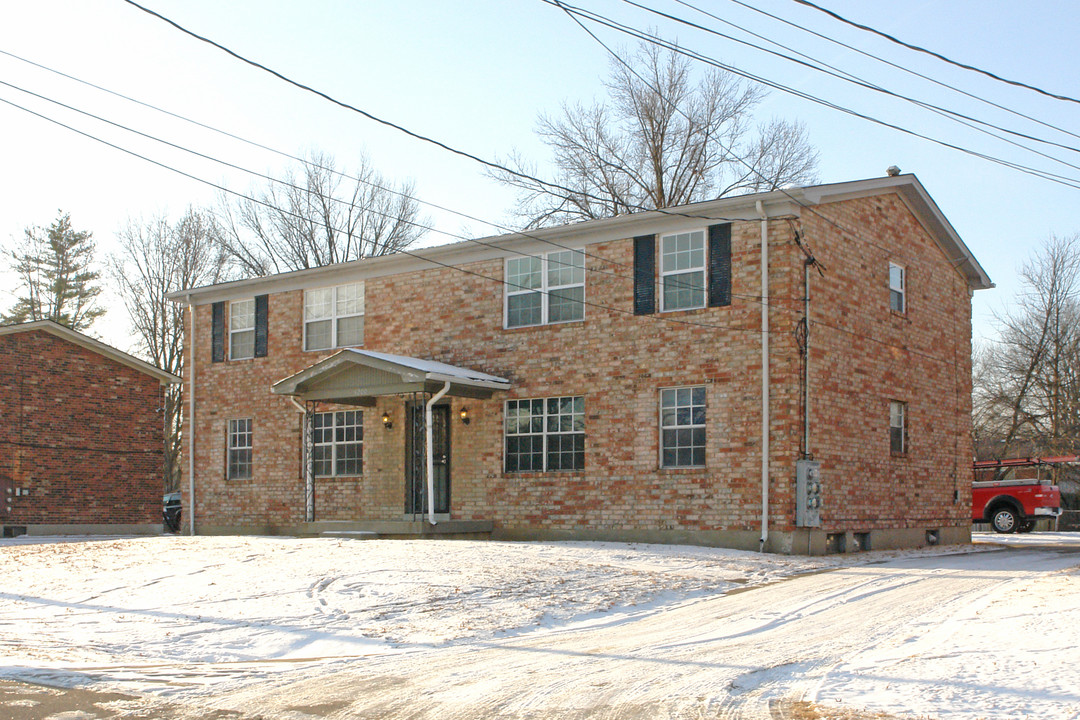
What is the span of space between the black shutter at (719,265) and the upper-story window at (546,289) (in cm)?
253

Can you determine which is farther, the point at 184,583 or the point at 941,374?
the point at 941,374

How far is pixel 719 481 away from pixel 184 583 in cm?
846

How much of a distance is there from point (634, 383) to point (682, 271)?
208 centimetres

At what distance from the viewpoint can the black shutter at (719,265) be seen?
56.8 feet

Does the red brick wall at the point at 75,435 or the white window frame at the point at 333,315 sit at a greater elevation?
the white window frame at the point at 333,315

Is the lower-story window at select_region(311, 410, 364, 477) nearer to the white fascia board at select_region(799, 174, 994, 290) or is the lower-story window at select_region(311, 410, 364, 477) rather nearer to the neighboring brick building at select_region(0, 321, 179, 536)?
the neighboring brick building at select_region(0, 321, 179, 536)

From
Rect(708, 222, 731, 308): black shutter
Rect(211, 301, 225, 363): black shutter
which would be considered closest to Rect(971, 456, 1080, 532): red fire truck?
Rect(708, 222, 731, 308): black shutter

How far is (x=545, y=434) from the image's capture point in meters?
19.1

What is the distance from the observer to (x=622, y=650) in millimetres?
8453

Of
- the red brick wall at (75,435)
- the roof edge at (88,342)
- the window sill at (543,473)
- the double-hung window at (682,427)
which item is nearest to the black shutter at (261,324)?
the roof edge at (88,342)

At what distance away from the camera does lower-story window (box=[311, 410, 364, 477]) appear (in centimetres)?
2138

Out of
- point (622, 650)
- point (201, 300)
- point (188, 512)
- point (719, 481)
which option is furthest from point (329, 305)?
point (622, 650)

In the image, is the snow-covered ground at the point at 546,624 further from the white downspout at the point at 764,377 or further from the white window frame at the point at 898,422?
the white window frame at the point at 898,422

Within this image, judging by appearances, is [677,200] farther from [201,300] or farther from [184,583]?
[184,583]
